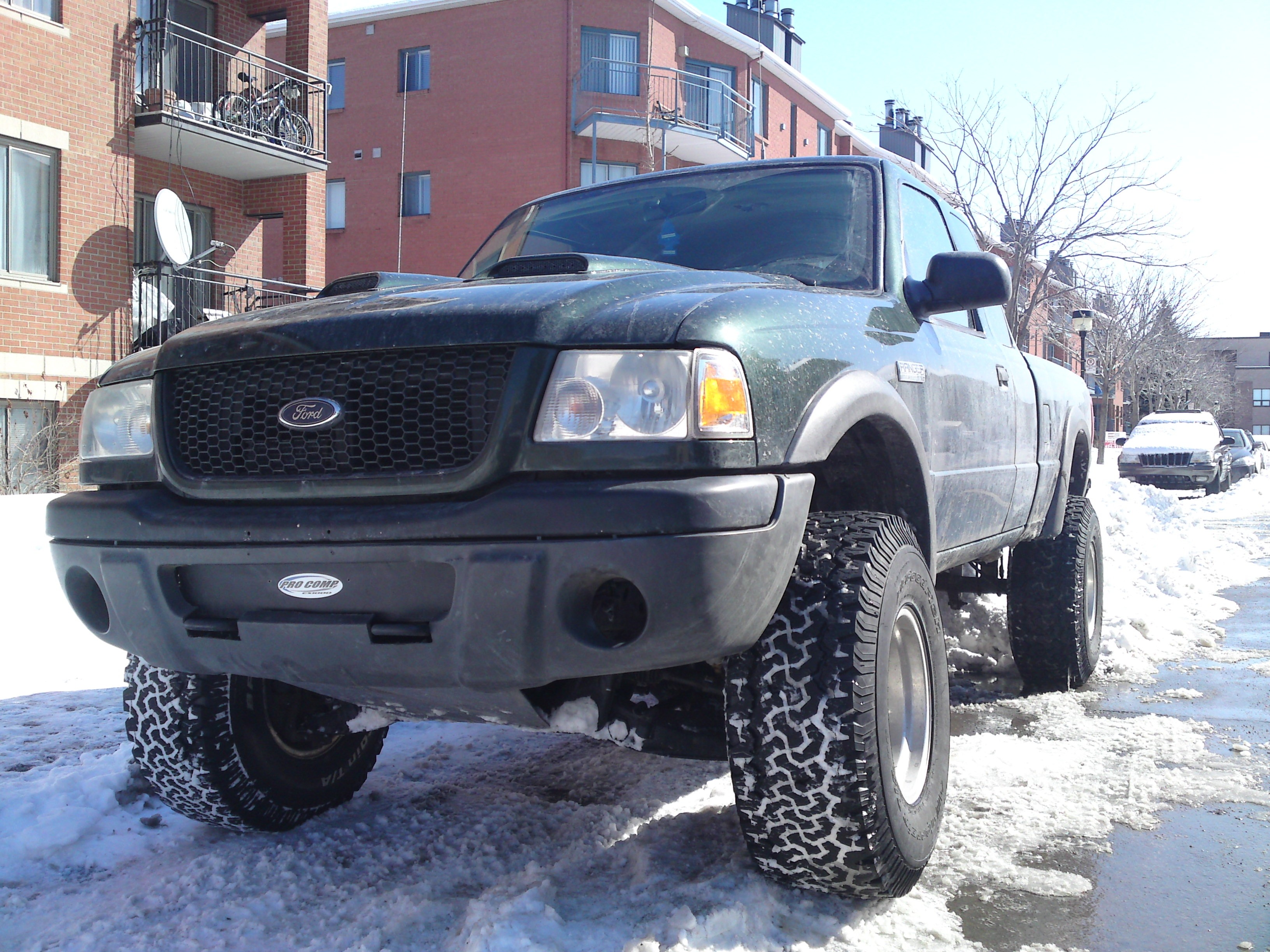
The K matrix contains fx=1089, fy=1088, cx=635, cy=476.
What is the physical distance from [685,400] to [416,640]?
27.1 inches

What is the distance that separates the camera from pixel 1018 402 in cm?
430

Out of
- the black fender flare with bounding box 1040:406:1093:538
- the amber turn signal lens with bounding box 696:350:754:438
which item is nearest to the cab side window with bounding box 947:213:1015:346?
the black fender flare with bounding box 1040:406:1093:538

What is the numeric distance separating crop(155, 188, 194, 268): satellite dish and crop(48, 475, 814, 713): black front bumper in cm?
1065

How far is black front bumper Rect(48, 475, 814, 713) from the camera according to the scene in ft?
6.45

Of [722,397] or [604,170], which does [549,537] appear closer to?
[722,397]

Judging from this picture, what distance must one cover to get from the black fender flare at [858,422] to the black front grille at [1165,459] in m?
19.9

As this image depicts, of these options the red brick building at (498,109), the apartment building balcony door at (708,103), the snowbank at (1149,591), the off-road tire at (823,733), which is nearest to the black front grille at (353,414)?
the off-road tire at (823,733)

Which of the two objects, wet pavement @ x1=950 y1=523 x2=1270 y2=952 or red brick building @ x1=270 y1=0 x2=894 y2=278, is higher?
red brick building @ x1=270 y1=0 x2=894 y2=278

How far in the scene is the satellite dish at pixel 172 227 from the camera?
11.9m

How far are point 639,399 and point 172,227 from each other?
11.8 meters

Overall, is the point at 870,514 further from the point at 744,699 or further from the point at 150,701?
the point at 150,701

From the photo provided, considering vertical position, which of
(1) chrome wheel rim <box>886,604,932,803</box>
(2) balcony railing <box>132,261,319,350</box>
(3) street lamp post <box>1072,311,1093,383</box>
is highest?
(3) street lamp post <box>1072,311,1093,383</box>

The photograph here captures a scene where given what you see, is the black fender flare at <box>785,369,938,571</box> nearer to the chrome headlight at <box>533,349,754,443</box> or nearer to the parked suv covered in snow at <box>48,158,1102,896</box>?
the parked suv covered in snow at <box>48,158,1102,896</box>

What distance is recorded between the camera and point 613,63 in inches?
965
